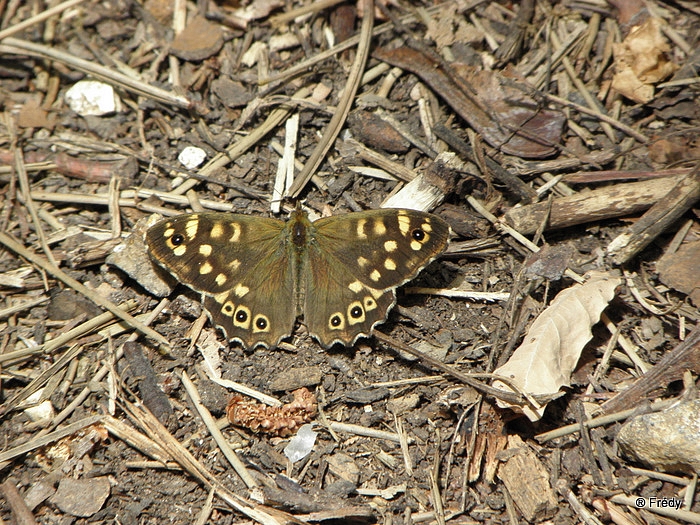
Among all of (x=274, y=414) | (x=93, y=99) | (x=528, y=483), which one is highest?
(x=93, y=99)

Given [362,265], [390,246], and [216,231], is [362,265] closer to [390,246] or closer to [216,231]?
[390,246]

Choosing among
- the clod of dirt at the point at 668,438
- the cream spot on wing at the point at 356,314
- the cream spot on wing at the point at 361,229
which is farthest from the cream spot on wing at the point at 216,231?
the clod of dirt at the point at 668,438

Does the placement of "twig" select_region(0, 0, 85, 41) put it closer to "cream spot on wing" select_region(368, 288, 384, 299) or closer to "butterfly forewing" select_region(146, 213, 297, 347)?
"butterfly forewing" select_region(146, 213, 297, 347)

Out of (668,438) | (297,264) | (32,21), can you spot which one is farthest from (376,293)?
(32,21)

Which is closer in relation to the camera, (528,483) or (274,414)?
(528,483)

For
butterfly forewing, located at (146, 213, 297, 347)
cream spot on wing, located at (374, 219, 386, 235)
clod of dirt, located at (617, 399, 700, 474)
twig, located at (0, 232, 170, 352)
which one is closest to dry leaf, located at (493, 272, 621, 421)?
clod of dirt, located at (617, 399, 700, 474)

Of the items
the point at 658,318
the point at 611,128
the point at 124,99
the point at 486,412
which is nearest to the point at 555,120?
the point at 611,128

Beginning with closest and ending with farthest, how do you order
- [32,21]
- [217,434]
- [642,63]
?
[217,434], [642,63], [32,21]

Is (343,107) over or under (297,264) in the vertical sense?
over
